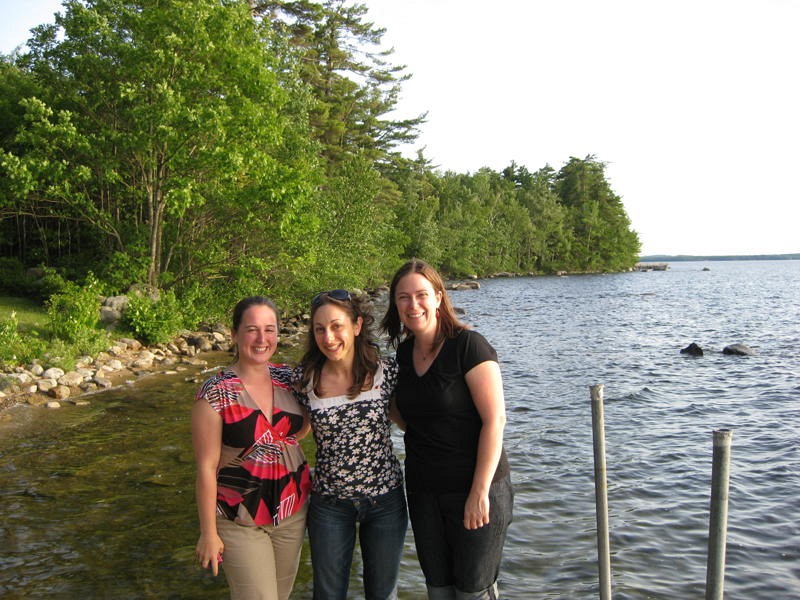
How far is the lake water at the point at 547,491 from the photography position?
619 centimetres

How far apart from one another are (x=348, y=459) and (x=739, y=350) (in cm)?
2176

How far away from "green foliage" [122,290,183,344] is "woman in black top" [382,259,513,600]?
621 inches

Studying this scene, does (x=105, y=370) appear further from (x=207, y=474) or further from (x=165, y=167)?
(x=207, y=474)

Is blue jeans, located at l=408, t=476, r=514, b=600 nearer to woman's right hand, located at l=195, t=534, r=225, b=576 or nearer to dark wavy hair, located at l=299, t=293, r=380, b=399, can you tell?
dark wavy hair, located at l=299, t=293, r=380, b=399

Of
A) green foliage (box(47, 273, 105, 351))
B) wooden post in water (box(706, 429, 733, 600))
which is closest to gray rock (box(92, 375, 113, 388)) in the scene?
green foliage (box(47, 273, 105, 351))

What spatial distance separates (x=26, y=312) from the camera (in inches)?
712

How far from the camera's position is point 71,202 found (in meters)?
18.2

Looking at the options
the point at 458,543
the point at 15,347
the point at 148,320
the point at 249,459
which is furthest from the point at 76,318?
the point at 458,543

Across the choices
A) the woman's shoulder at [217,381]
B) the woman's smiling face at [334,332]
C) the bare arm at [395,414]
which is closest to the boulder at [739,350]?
the bare arm at [395,414]

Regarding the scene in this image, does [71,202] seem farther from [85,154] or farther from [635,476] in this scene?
[635,476]

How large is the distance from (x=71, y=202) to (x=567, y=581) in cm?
1715

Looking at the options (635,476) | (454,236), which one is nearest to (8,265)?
(635,476)

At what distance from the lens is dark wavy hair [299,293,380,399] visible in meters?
3.58

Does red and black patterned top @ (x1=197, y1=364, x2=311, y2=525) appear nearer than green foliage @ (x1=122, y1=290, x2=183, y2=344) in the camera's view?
Yes
